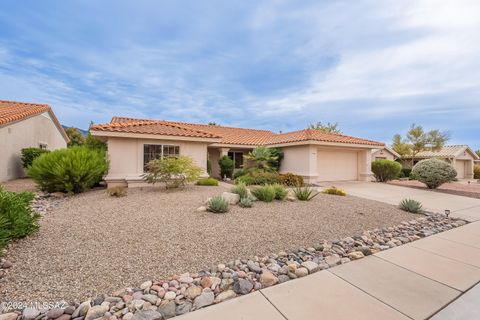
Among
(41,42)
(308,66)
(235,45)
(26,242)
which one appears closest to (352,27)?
(308,66)

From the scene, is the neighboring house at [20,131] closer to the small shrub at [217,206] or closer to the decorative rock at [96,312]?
the small shrub at [217,206]

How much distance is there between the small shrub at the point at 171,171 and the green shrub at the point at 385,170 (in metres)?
16.6

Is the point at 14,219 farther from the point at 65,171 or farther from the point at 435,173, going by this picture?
the point at 435,173

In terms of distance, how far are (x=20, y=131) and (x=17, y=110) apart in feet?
6.43

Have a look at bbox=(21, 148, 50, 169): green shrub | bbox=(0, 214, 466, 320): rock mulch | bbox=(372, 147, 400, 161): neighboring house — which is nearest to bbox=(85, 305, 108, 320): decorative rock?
bbox=(0, 214, 466, 320): rock mulch

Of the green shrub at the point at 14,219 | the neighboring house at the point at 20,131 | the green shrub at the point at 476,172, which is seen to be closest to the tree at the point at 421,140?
the green shrub at the point at 476,172

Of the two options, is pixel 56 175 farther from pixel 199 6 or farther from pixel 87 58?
pixel 199 6

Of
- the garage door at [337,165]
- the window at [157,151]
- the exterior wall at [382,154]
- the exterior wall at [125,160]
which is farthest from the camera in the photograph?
the exterior wall at [382,154]

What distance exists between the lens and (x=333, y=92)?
17891 millimetres

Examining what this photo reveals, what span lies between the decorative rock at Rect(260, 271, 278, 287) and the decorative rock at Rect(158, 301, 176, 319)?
52.8 inches

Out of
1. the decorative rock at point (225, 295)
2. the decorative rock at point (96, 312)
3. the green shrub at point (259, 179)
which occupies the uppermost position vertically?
the green shrub at point (259, 179)

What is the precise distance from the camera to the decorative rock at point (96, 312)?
2.44 meters

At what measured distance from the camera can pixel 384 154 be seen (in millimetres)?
27453

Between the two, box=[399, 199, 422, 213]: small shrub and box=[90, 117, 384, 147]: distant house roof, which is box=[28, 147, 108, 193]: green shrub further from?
box=[399, 199, 422, 213]: small shrub
